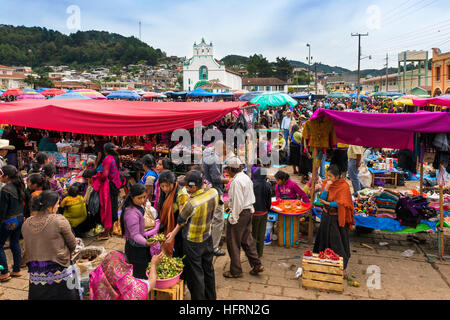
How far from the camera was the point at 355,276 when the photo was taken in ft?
15.1

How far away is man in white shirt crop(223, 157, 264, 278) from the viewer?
4.20 metres

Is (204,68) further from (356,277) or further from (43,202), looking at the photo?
(43,202)

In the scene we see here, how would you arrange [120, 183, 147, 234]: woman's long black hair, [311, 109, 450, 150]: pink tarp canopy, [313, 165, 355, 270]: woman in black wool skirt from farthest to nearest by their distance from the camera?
[311, 109, 450, 150]: pink tarp canopy, [313, 165, 355, 270]: woman in black wool skirt, [120, 183, 147, 234]: woman's long black hair

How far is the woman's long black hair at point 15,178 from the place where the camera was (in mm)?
4141

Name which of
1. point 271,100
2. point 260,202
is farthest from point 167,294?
point 271,100

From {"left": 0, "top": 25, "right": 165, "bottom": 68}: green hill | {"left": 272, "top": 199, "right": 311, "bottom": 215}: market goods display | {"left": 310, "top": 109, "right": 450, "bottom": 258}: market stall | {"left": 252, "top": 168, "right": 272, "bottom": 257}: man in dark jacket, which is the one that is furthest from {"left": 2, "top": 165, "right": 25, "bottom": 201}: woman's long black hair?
{"left": 0, "top": 25, "right": 165, "bottom": 68}: green hill

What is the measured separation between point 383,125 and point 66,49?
14883 cm

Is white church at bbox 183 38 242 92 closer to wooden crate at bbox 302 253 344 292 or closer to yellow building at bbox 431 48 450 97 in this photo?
yellow building at bbox 431 48 450 97

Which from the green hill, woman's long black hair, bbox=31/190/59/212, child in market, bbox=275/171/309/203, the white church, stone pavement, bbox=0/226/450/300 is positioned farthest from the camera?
the green hill

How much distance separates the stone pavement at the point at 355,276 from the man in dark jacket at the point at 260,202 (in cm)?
50

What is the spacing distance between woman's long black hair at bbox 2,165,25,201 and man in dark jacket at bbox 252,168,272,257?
10.0 feet

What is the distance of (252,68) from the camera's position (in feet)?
271
